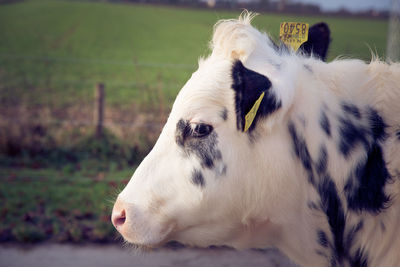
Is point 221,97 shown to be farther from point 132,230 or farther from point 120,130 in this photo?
point 120,130

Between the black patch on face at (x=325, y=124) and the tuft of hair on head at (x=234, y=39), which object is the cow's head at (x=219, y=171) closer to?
the tuft of hair on head at (x=234, y=39)

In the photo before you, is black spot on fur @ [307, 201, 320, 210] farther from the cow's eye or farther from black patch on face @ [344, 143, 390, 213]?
the cow's eye

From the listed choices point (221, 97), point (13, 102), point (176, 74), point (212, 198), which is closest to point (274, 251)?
point (212, 198)

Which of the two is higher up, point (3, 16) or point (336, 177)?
point (3, 16)

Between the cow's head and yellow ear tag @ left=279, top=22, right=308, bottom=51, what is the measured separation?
167 millimetres

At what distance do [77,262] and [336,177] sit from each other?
2.44 metres

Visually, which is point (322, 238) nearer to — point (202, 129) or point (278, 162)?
point (278, 162)

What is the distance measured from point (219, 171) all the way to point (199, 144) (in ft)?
0.50

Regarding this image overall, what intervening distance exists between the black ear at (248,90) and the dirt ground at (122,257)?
6.90ft

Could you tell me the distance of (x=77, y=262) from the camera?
3.36m

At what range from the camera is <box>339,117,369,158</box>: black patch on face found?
1727 mm

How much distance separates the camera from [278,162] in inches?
69.1

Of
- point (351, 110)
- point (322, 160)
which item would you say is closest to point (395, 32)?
point (351, 110)

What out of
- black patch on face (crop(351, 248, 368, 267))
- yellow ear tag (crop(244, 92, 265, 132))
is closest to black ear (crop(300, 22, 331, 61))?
yellow ear tag (crop(244, 92, 265, 132))
